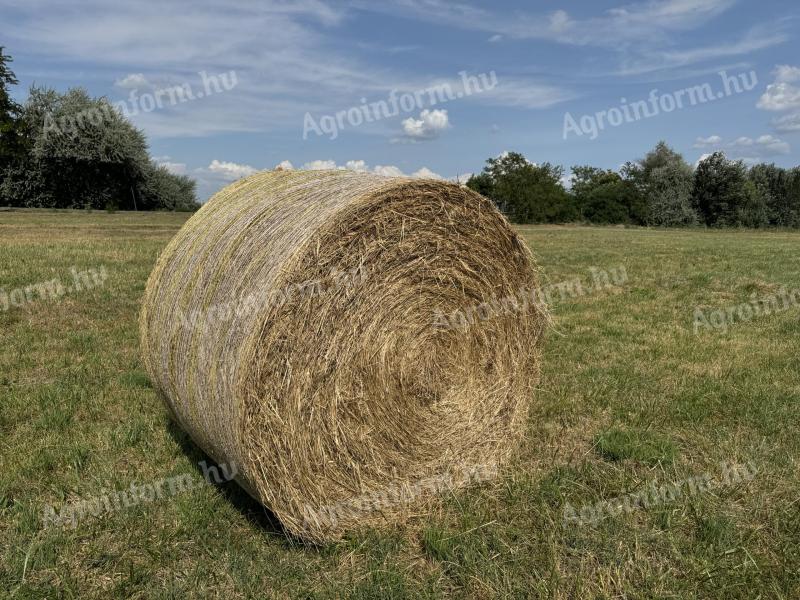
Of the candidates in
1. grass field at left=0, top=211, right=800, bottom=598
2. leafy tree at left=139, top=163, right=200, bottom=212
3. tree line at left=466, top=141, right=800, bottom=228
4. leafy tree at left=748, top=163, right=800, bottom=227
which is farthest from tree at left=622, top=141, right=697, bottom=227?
grass field at left=0, top=211, right=800, bottom=598

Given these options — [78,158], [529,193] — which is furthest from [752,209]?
[78,158]

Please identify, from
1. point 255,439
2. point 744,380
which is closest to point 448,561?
point 255,439

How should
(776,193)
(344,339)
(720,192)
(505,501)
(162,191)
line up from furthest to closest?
(776,193) < (720,192) < (162,191) < (505,501) < (344,339)

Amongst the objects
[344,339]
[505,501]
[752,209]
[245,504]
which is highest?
[344,339]

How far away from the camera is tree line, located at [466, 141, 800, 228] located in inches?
2266

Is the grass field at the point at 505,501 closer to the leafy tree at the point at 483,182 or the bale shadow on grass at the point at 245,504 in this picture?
the bale shadow on grass at the point at 245,504

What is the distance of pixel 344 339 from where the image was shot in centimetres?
409

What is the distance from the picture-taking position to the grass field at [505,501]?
11.5 ft

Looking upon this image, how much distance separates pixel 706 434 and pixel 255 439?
388 cm

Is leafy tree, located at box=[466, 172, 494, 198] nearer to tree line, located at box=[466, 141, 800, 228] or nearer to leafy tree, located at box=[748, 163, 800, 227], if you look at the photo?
tree line, located at box=[466, 141, 800, 228]

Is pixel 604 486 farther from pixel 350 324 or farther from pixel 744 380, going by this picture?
pixel 744 380

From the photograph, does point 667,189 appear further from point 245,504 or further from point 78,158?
point 245,504

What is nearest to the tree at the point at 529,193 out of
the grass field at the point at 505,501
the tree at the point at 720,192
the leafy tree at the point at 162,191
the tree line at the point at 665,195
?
the tree line at the point at 665,195

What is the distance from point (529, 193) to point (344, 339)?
188ft
